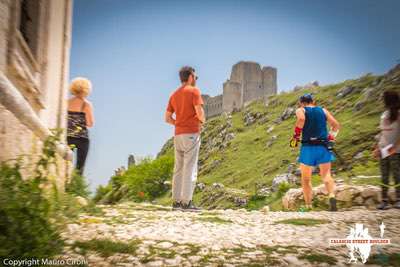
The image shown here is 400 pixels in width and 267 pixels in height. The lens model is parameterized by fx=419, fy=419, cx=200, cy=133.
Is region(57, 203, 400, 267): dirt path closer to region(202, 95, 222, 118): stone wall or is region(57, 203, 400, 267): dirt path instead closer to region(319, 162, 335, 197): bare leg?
region(319, 162, 335, 197): bare leg

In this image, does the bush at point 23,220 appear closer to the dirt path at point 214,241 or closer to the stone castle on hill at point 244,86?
the dirt path at point 214,241

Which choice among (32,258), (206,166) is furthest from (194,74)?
(206,166)

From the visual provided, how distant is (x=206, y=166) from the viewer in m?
49.1

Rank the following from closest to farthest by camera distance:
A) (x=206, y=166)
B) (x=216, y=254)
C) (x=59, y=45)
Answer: (x=216, y=254) → (x=59, y=45) → (x=206, y=166)

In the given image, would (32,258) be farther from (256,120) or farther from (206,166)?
(256,120)

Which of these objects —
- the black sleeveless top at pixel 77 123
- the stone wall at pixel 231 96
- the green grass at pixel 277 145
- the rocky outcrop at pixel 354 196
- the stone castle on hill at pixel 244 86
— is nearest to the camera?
the black sleeveless top at pixel 77 123

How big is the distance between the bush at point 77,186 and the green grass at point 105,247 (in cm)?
243

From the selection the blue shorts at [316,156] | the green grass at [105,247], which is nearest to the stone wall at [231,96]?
the blue shorts at [316,156]

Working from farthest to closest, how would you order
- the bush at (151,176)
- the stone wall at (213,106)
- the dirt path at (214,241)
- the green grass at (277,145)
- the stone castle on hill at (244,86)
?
the stone wall at (213,106)
the stone castle on hill at (244,86)
the bush at (151,176)
the green grass at (277,145)
the dirt path at (214,241)

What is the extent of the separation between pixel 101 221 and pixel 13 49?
89.8 inches

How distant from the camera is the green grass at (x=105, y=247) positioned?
145 inches

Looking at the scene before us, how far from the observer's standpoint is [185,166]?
7664mm

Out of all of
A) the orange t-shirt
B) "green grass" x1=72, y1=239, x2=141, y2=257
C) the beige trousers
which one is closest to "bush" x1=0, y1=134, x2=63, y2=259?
"green grass" x1=72, y1=239, x2=141, y2=257

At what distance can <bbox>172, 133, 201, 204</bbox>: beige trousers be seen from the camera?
764cm
